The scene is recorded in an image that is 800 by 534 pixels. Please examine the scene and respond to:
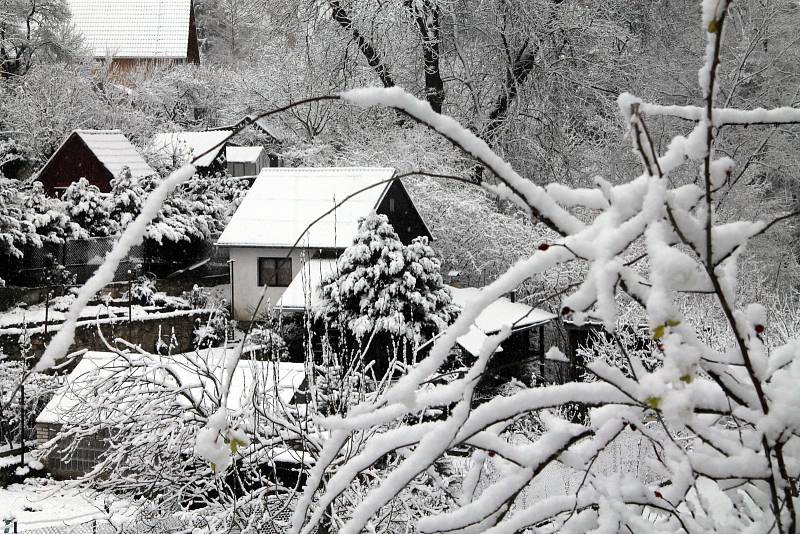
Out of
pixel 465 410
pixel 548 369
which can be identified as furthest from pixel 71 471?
pixel 465 410

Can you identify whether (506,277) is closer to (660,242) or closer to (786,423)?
(660,242)

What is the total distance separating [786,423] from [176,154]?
2214 centimetres

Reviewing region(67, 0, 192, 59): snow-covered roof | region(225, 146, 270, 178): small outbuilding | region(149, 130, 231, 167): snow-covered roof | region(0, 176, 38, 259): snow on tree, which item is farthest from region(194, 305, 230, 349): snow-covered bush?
region(67, 0, 192, 59): snow-covered roof

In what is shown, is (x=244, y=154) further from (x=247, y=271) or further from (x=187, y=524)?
(x=187, y=524)

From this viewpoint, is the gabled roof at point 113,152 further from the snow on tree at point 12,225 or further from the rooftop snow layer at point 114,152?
the snow on tree at point 12,225

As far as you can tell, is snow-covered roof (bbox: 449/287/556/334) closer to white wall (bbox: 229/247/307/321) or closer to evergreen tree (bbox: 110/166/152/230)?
white wall (bbox: 229/247/307/321)

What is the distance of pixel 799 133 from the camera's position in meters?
14.2

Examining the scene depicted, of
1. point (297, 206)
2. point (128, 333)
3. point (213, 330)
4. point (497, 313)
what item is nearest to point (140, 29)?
point (297, 206)

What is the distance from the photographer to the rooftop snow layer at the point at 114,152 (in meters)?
19.6

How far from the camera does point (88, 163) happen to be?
64.5ft

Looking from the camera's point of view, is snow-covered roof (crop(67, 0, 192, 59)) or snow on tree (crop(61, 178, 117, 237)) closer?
snow on tree (crop(61, 178, 117, 237))

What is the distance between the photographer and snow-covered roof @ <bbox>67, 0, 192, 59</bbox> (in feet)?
123

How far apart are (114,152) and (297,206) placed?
5616 mm

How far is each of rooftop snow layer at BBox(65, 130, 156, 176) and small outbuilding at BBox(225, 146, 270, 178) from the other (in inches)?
201
